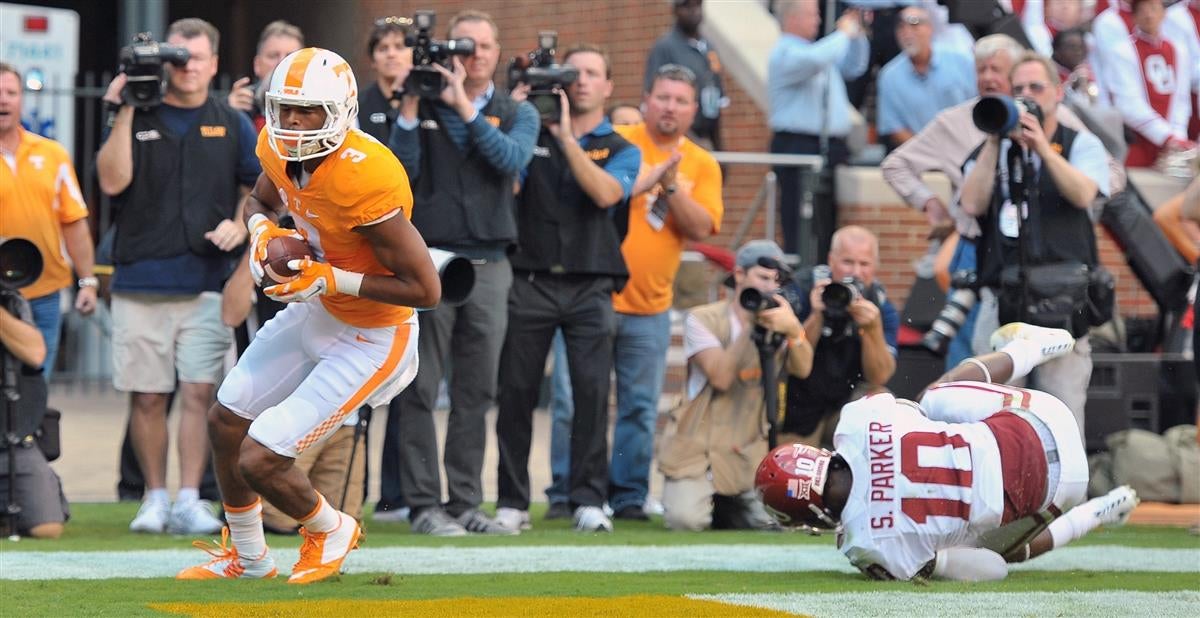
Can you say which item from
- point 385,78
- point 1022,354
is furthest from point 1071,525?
point 385,78

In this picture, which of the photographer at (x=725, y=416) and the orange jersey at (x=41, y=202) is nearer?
the orange jersey at (x=41, y=202)

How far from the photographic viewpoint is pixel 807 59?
13812 mm

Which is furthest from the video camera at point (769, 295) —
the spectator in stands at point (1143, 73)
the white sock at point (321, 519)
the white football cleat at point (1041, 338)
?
the spectator in stands at point (1143, 73)

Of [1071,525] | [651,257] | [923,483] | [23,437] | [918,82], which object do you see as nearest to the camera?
[923,483]

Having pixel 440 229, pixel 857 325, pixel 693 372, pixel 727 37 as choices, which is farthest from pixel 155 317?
pixel 727 37

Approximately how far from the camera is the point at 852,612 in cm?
641

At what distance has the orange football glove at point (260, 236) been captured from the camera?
665 centimetres

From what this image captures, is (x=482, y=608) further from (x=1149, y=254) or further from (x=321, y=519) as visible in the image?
(x=1149, y=254)

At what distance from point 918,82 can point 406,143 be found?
6081 mm

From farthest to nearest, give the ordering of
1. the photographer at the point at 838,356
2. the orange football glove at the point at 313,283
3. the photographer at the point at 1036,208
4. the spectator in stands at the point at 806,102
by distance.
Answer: the spectator in stands at the point at 806,102
the photographer at the point at 838,356
the photographer at the point at 1036,208
the orange football glove at the point at 313,283

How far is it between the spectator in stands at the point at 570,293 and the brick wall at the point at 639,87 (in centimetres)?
482

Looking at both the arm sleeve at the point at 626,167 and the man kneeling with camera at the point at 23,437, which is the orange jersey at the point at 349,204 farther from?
the arm sleeve at the point at 626,167

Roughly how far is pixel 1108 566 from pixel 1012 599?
4.88 ft

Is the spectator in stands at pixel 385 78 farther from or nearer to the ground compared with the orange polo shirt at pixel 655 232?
farther from the ground
